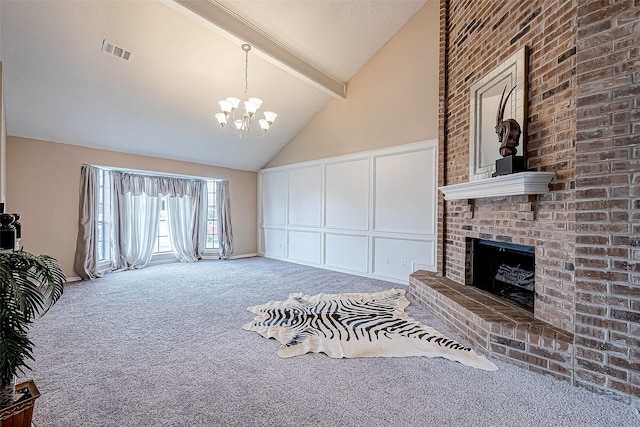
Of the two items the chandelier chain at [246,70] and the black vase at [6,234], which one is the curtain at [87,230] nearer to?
the chandelier chain at [246,70]

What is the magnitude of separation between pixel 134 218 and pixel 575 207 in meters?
6.85

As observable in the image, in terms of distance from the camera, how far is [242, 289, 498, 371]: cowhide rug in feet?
7.91

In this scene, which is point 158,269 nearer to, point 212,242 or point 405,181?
point 212,242

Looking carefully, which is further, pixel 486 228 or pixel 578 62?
pixel 486 228

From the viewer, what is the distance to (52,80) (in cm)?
377

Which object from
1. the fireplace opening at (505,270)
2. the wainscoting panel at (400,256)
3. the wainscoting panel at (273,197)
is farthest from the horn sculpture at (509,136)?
the wainscoting panel at (273,197)

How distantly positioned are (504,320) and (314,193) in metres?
4.43

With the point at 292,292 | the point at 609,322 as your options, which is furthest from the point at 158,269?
the point at 609,322

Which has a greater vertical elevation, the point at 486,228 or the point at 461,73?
the point at 461,73

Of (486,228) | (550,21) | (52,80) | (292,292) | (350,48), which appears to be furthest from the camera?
(350,48)

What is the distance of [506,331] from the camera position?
7.37 feet

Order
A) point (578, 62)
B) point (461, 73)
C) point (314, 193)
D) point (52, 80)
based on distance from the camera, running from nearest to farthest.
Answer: point (578, 62) → point (461, 73) → point (52, 80) → point (314, 193)

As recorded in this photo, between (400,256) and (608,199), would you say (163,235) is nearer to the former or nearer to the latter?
(400,256)

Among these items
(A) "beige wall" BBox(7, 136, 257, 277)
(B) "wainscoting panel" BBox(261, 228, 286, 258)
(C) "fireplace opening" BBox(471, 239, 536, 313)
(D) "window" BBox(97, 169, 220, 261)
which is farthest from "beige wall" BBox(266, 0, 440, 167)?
(A) "beige wall" BBox(7, 136, 257, 277)
